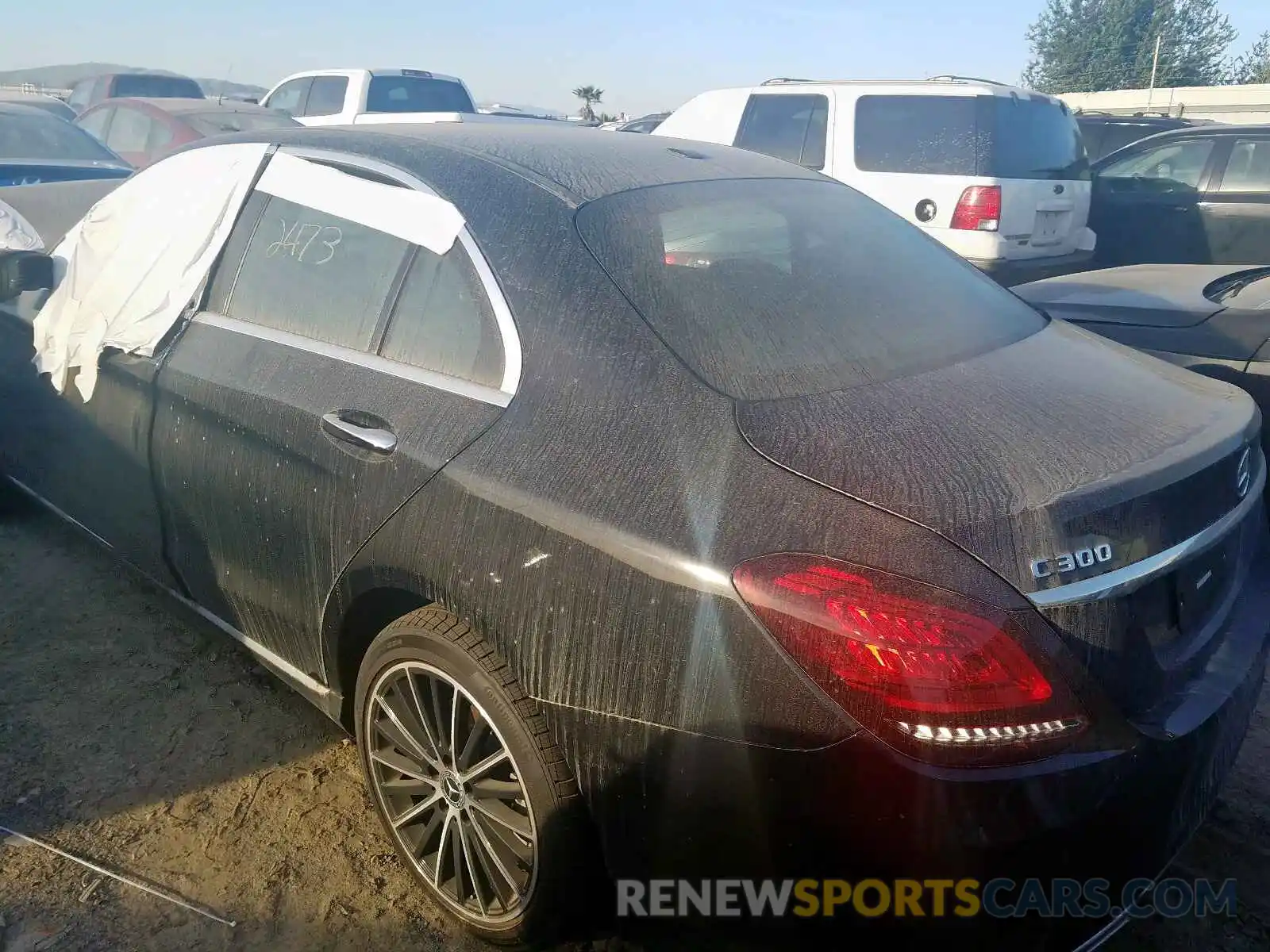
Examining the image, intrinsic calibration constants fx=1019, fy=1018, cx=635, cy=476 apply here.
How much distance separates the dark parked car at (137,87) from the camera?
15984mm

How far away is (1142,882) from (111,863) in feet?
7.50

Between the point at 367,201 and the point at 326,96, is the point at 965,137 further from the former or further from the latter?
the point at 326,96

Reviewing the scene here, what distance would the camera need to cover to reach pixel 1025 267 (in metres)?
7.35

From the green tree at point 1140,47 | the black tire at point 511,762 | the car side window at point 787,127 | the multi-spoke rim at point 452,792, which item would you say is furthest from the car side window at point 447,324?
the green tree at point 1140,47

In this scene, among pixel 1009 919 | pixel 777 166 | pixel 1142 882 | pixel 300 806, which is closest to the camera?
pixel 1009 919

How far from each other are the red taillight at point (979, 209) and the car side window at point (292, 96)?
830 centimetres

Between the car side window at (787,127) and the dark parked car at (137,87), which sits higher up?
the car side window at (787,127)

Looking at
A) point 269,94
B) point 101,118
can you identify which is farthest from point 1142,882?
point 269,94

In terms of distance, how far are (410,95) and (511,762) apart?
36.6ft

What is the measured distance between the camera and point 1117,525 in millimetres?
1728

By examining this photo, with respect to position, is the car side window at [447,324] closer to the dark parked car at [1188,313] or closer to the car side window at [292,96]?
the dark parked car at [1188,313]

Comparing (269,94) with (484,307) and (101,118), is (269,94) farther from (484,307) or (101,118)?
(484,307)

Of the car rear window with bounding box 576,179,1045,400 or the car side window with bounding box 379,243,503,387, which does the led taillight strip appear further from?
the car side window with bounding box 379,243,503,387

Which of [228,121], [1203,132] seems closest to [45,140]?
[228,121]
